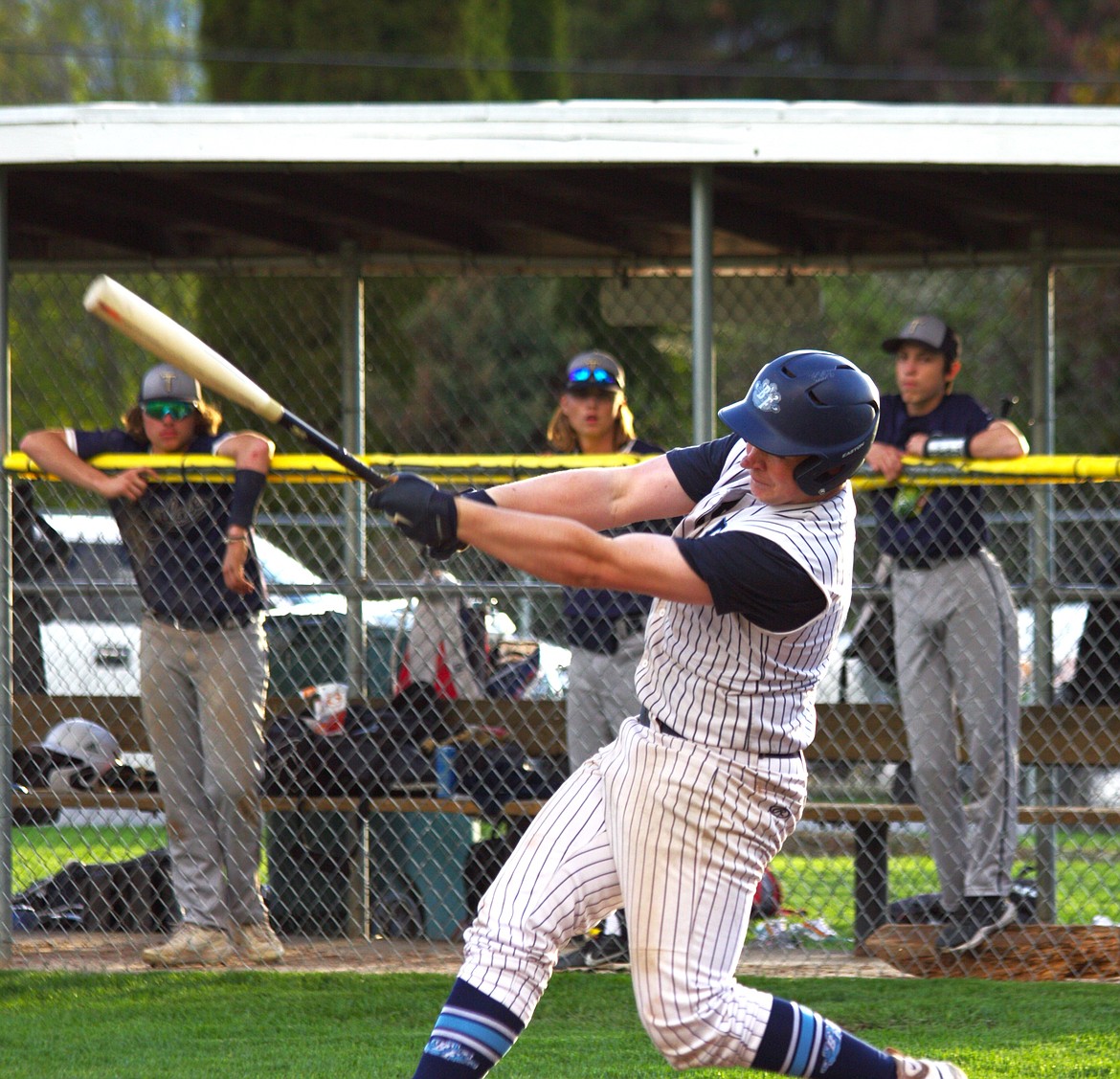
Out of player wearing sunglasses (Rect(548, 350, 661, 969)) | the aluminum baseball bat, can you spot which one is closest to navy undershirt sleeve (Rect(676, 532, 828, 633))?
the aluminum baseball bat

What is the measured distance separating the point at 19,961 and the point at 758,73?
74.9 ft

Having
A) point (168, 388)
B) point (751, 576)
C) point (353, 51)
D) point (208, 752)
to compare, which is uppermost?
point (353, 51)

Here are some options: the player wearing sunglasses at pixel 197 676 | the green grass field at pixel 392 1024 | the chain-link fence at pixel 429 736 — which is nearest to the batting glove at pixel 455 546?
the green grass field at pixel 392 1024

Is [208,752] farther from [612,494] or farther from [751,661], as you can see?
[751,661]

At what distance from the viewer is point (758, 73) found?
25.8m

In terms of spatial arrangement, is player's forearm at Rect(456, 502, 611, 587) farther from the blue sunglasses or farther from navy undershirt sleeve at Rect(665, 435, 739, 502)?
the blue sunglasses

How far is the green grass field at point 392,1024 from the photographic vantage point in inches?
162

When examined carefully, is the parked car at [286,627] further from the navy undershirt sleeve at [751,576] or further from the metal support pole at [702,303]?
the navy undershirt sleeve at [751,576]

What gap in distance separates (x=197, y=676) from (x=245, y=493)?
0.68 metres

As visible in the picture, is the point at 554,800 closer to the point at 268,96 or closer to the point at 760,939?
the point at 760,939

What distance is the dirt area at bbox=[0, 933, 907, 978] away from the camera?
530 centimetres

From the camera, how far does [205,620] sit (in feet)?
17.3

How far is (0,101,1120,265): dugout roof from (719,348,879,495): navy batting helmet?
2.41 metres

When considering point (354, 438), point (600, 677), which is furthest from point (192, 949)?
point (354, 438)
